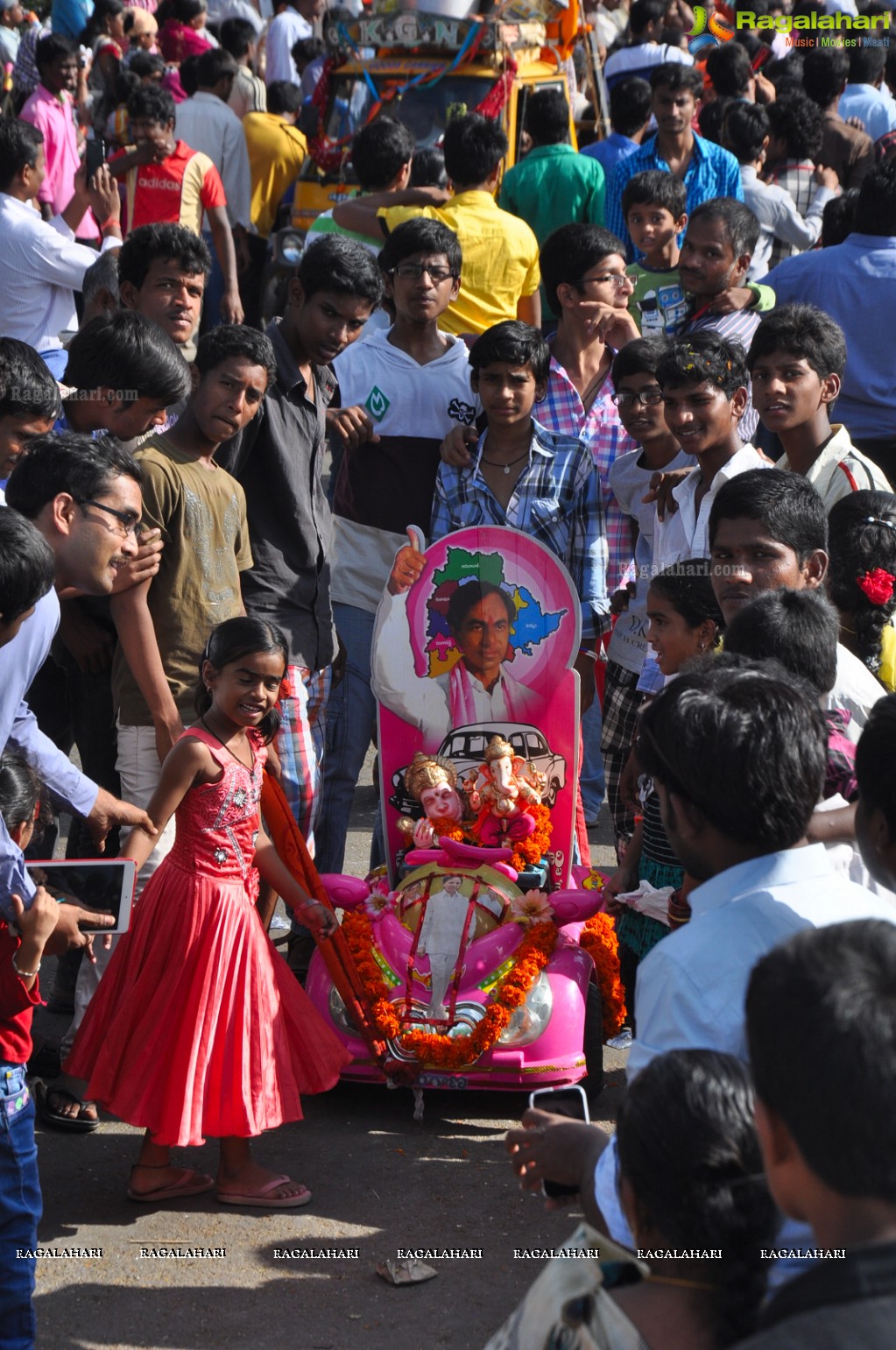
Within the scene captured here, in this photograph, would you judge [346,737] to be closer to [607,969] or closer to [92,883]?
[607,969]

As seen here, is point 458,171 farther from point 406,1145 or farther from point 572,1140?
point 572,1140

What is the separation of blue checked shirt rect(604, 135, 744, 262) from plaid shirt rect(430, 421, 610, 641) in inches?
134

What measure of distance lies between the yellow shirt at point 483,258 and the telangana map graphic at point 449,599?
6.88 ft

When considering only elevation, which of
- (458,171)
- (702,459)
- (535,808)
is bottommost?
(535,808)

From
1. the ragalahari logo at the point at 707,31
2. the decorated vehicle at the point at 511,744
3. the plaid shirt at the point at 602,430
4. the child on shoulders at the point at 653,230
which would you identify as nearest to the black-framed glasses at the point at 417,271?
the plaid shirt at the point at 602,430

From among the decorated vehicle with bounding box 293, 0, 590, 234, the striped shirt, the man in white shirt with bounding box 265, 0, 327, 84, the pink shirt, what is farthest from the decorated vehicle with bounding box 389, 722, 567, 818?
the man in white shirt with bounding box 265, 0, 327, 84

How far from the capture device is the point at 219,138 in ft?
30.9

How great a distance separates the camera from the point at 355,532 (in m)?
4.91

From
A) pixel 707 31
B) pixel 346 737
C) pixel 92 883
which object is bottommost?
pixel 346 737

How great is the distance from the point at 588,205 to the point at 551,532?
143 inches

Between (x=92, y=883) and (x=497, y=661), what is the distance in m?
1.71

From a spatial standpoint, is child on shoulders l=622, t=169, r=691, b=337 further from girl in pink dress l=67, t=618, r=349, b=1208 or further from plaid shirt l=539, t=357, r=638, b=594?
girl in pink dress l=67, t=618, r=349, b=1208

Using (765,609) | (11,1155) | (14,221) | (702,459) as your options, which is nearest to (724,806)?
(765,609)

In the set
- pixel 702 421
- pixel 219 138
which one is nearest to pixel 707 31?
pixel 219 138
